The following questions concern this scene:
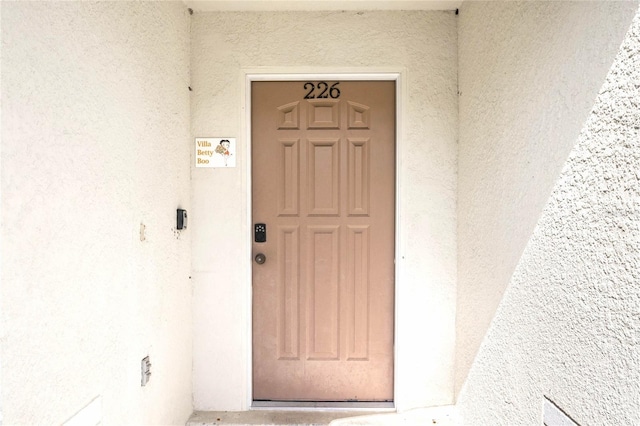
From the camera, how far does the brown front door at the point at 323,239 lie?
2.37m

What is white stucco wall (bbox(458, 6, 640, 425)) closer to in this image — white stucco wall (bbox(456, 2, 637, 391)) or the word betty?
white stucco wall (bbox(456, 2, 637, 391))

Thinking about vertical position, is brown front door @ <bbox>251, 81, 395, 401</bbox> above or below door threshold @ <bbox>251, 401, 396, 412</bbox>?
above

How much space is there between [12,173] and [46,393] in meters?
0.69

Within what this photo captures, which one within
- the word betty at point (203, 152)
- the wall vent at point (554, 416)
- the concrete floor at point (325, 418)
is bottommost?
the concrete floor at point (325, 418)

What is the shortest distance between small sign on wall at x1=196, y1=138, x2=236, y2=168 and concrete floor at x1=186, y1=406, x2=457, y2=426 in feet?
5.12

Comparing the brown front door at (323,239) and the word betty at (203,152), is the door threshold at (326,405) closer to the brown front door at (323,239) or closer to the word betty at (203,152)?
the brown front door at (323,239)

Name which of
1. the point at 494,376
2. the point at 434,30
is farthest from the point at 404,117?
the point at 494,376

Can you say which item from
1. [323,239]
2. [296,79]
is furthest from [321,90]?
[323,239]

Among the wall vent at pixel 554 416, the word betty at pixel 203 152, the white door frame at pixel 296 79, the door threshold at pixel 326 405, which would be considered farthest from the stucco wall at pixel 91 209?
the wall vent at pixel 554 416

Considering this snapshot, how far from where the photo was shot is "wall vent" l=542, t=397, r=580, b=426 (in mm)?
1030

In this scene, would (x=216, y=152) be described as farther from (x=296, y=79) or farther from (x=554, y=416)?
(x=554, y=416)

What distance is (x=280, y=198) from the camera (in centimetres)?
239

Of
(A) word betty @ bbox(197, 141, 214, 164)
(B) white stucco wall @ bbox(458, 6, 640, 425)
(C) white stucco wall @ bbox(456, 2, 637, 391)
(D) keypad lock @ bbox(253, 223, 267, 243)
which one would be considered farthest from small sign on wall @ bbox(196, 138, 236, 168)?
(B) white stucco wall @ bbox(458, 6, 640, 425)

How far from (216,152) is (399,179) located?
116cm
